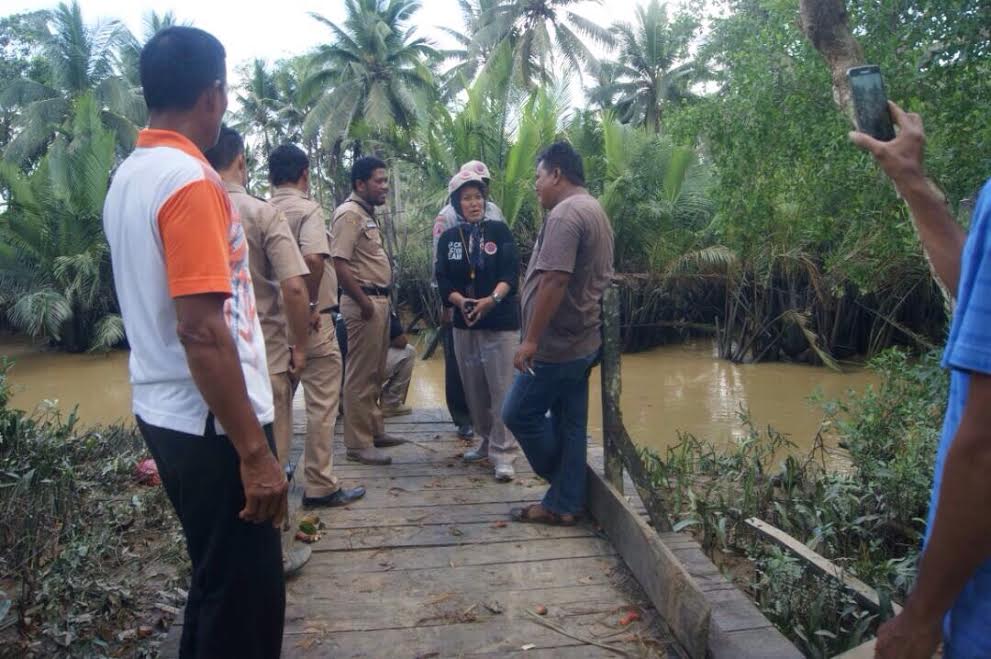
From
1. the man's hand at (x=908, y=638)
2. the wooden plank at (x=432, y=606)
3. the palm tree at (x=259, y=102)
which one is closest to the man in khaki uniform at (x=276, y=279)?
the wooden plank at (x=432, y=606)

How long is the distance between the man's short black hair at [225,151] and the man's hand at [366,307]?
5.01 ft

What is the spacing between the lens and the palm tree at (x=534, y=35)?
27.6 metres

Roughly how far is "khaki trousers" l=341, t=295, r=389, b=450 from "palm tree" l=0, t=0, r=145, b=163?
25.1 metres

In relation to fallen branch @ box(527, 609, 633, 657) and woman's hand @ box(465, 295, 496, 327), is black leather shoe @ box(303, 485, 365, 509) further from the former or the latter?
fallen branch @ box(527, 609, 633, 657)

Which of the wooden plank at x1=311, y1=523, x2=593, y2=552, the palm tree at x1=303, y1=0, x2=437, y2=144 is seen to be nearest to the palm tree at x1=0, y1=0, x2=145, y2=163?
the palm tree at x1=303, y1=0, x2=437, y2=144

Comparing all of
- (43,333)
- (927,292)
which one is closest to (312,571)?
(927,292)

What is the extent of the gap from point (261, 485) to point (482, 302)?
286cm

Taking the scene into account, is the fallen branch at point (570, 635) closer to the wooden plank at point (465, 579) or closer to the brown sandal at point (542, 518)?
the wooden plank at point (465, 579)

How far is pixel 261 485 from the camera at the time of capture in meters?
1.84

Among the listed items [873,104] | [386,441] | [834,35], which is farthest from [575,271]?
[834,35]

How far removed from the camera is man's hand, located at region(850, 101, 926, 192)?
1605 mm

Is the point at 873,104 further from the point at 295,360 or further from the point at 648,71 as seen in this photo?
the point at 648,71

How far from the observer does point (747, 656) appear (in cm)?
251

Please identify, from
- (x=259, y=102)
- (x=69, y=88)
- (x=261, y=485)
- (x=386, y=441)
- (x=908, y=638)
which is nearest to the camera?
(x=908, y=638)
